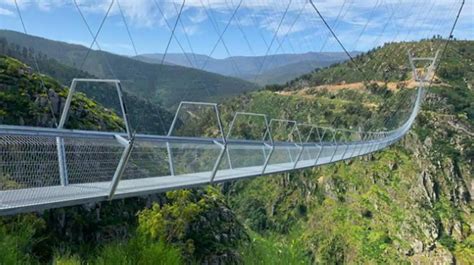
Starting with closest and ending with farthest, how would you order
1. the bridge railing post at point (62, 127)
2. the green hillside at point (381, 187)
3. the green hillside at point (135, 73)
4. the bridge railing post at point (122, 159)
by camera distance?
the bridge railing post at point (62, 127) → the bridge railing post at point (122, 159) → the green hillside at point (135, 73) → the green hillside at point (381, 187)

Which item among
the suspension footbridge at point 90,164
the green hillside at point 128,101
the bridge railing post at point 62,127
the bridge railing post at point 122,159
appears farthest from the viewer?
the green hillside at point 128,101

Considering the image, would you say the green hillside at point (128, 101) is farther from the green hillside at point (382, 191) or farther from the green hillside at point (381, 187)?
the green hillside at point (382, 191)

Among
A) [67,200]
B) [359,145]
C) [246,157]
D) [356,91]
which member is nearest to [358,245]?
[356,91]

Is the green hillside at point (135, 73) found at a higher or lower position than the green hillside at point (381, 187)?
higher

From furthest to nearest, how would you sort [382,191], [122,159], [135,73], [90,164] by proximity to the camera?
[382,191], [135,73], [90,164], [122,159]

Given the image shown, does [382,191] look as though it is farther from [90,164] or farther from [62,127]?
[62,127]

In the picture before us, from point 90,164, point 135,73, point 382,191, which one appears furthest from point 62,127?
point 382,191

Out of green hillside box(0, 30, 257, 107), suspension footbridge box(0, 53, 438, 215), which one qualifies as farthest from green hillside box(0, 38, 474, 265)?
suspension footbridge box(0, 53, 438, 215)

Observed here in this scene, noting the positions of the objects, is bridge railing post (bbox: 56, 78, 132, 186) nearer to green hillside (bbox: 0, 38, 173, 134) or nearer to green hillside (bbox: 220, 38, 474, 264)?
green hillside (bbox: 0, 38, 173, 134)

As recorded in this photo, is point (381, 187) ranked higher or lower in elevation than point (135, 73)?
lower

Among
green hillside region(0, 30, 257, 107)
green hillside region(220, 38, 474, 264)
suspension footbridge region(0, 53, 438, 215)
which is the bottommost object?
green hillside region(220, 38, 474, 264)

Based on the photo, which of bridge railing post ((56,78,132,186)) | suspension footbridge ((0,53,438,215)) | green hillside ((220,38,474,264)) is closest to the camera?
suspension footbridge ((0,53,438,215))

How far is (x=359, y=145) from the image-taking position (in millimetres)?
14125

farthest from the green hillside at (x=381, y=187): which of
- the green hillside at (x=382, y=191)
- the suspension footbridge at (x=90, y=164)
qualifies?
the suspension footbridge at (x=90, y=164)
